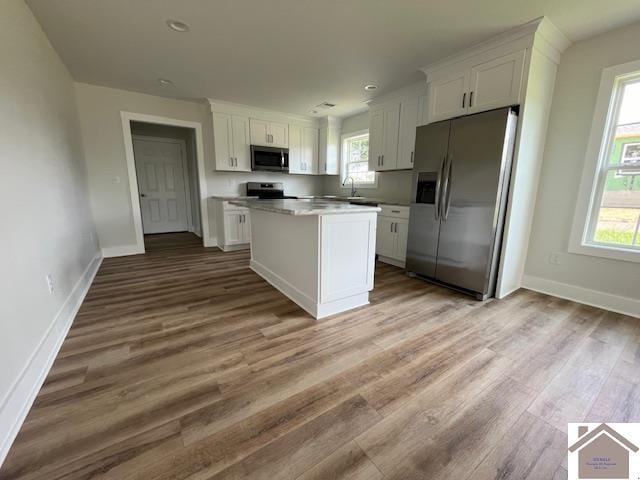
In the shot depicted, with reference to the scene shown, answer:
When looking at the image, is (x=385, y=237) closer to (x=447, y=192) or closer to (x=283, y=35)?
(x=447, y=192)

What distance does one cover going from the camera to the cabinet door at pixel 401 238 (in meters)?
3.66

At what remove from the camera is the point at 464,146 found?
2.70 meters

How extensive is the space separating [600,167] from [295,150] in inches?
173

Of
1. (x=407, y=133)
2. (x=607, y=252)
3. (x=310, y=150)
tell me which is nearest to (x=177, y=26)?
(x=407, y=133)

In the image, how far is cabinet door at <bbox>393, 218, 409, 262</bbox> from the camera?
144 inches

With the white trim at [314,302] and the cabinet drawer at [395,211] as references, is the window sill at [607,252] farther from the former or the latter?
the white trim at [314,302]

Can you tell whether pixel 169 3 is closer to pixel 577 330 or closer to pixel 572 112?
pixel 572 112

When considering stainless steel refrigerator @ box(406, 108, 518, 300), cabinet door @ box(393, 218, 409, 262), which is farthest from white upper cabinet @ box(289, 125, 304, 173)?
stainless steel refrigerator @ box(406, 108, 518, 300)

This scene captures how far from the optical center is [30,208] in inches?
69.9

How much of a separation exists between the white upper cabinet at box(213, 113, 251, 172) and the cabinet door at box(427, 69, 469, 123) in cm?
313

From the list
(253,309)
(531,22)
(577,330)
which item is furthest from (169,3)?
(577,330)

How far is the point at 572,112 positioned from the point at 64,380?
4671 millimetres

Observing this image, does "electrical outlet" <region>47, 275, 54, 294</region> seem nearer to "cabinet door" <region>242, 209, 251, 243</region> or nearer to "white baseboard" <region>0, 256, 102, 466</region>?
"white baseboard" <region>0, 256, 102, 466</region>

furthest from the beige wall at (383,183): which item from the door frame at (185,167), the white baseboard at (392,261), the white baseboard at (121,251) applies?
the white baseboard at (121,251)
